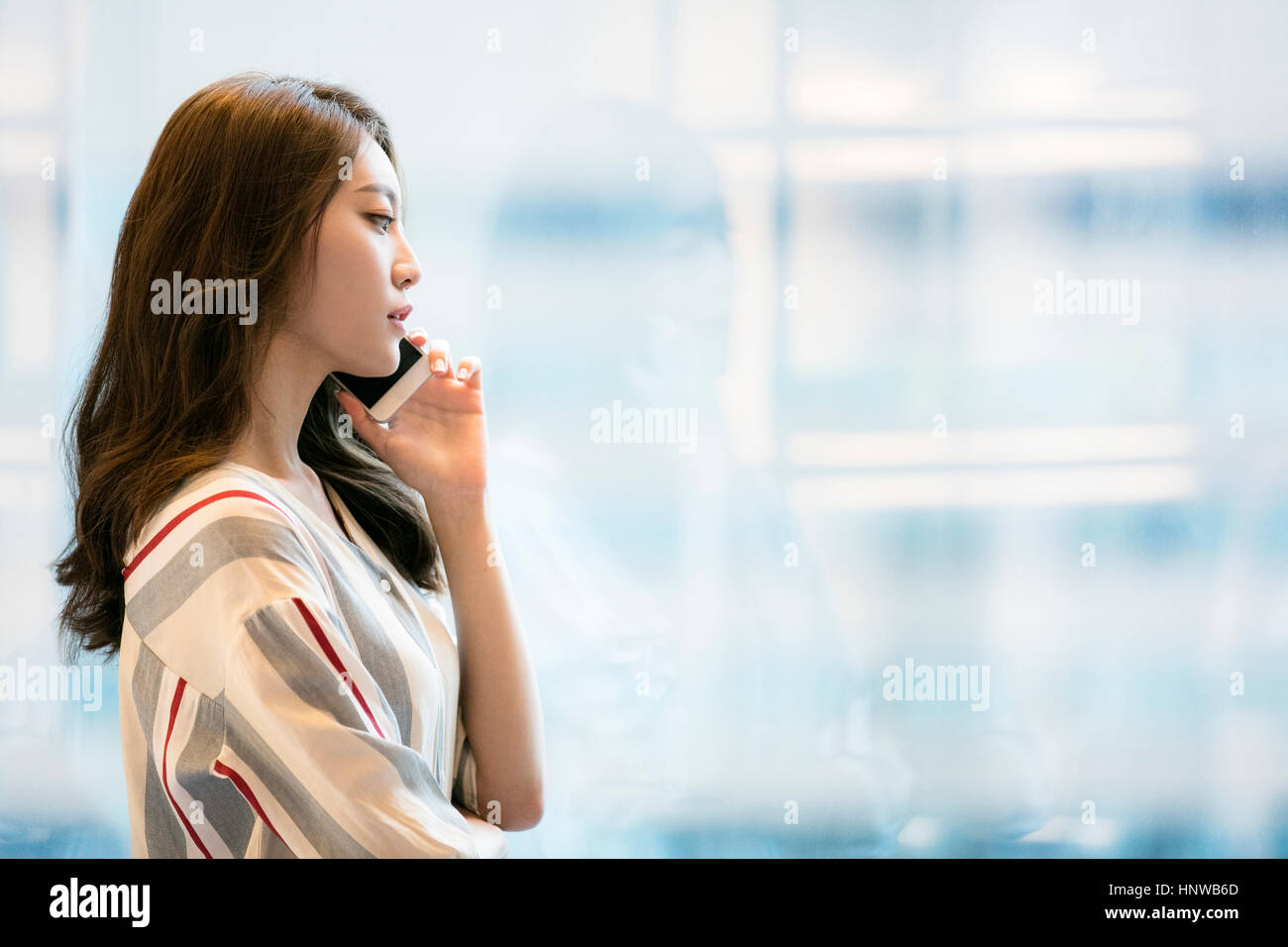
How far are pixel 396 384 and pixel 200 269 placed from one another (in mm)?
277

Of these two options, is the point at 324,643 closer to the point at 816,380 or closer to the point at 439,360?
the point at 439,360

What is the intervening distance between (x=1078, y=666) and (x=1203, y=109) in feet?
3.89

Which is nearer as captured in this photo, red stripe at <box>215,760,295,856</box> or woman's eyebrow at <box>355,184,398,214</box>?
red stripe at <box>215,760,295,856</box>

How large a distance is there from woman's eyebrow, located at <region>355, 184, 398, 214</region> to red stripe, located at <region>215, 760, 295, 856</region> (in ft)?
2.09

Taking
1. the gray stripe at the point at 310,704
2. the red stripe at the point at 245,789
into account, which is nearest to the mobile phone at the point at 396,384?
the gray stripe at the point at 310,704

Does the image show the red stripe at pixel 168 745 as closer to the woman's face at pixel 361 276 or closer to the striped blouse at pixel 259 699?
the striped blouse at pixel 259 699

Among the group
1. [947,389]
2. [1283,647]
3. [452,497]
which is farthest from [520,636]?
[1283,647]

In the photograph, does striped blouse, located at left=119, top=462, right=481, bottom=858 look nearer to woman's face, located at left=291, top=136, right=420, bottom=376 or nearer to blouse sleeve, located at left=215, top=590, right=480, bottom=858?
blouse sleeve, located at left=215, top=590, right=480, bottom=858

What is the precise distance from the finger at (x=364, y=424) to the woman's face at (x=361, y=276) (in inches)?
4.5

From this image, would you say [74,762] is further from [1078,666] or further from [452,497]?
→ [1078,666]

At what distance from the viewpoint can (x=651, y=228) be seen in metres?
2.00

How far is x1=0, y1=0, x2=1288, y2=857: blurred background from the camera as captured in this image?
6.41 ft

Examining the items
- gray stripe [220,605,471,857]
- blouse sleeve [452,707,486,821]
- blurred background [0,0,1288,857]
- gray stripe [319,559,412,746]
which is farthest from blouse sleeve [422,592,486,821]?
blurred background [0,0,1288,857]

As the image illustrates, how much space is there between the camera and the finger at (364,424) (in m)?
1.28
